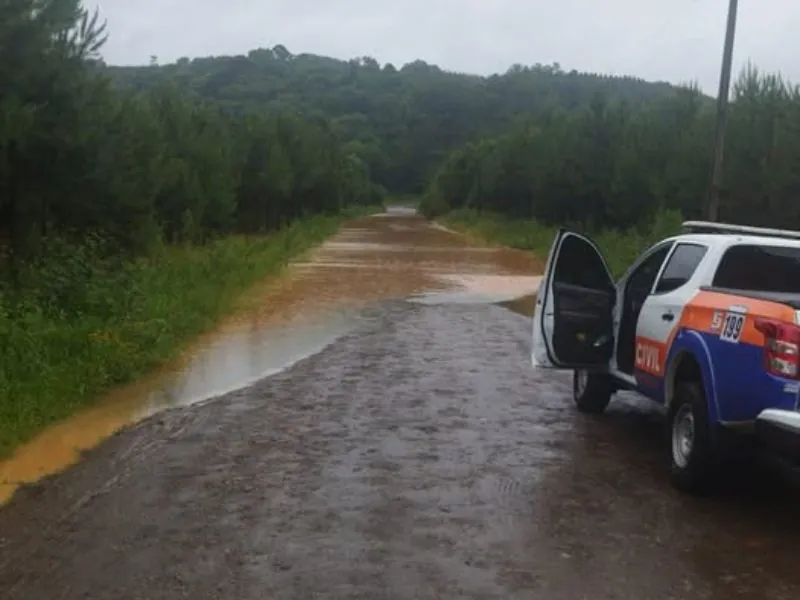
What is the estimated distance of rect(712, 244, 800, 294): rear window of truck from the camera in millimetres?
7832

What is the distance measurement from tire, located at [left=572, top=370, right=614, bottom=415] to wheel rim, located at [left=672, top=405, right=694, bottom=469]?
230 centimetres

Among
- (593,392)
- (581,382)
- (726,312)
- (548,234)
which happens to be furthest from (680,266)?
(548,234)

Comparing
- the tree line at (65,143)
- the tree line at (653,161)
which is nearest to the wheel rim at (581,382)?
the tree line at (65,143)

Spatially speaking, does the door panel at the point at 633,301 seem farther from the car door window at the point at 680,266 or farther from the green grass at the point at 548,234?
the green grass at the point at 548,234

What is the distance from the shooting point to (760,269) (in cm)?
786

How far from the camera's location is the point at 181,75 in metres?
116

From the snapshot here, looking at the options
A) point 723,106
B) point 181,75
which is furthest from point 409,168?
point 723,106

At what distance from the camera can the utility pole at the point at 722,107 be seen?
19.2 m

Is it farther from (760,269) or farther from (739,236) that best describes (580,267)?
(760,269)

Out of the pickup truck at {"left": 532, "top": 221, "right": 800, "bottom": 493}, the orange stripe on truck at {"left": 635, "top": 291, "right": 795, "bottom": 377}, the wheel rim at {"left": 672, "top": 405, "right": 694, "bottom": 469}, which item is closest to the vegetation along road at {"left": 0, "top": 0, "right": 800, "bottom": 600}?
the wheel rim at {"left": 672, "top": 405, "right": 694, "bottom": 469}

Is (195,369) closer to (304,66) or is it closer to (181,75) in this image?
(181,75)

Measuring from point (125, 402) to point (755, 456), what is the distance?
606 cm

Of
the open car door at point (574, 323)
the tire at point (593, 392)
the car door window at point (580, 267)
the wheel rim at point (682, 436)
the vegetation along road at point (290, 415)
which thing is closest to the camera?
the vegetation along road at point (290, 415)

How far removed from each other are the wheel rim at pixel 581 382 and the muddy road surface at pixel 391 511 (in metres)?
0.22
